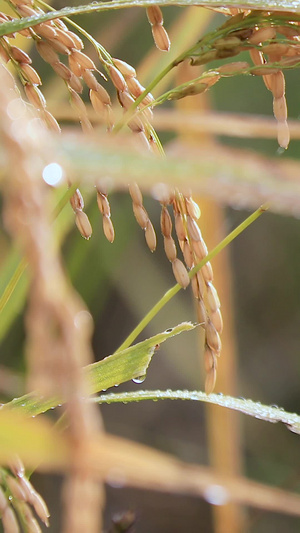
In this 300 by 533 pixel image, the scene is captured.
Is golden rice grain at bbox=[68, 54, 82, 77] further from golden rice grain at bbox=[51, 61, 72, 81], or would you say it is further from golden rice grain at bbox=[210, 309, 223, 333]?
golden rice grain at bbox=[210, 309, 223, 333]

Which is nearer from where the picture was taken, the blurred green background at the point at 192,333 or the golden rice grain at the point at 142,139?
the golden rice grain at the point at 142,139

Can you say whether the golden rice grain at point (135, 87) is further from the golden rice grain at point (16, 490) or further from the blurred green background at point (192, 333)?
the blurred green background at point (192, 333)

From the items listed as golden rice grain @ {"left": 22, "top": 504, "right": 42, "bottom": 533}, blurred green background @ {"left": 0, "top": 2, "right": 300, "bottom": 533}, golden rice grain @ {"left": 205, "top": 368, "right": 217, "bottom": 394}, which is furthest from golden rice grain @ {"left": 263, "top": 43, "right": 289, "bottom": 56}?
blurred green background @ {"left": 0, "top": 2, "right": 300, "bottom": 533}

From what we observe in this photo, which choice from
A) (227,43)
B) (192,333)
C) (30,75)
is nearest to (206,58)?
(227,43)

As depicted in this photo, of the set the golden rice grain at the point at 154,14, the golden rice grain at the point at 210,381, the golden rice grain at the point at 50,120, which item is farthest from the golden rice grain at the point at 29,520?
the golden rice grain at the point at 154,14

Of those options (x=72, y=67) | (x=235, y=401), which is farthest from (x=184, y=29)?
(x=235, y=401)
